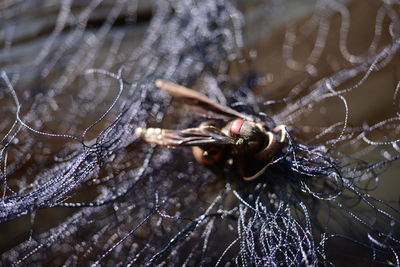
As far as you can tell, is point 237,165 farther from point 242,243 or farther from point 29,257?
point 29,257

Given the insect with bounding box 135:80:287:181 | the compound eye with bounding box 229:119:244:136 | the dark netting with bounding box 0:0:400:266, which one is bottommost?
the dark netting with bounding box 0:0:400:266

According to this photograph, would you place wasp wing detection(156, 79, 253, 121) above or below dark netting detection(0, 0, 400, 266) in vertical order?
above

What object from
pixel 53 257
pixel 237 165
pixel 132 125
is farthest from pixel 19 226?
pixel 237 165

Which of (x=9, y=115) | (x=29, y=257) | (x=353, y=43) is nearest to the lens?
(x=29, y=257)

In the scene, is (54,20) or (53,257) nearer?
(53,257)
